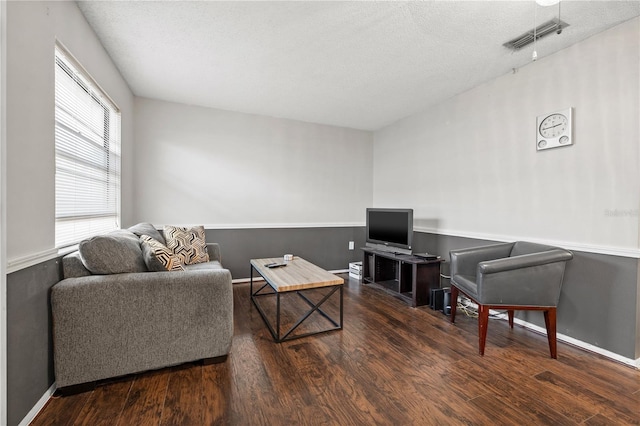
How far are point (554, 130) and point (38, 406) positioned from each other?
405 cm

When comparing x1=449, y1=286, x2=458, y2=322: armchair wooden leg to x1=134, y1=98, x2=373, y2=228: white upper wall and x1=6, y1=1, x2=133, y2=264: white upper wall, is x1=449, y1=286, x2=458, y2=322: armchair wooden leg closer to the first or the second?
x1=134, y1=98, x2=373, y2=228: white upper wall

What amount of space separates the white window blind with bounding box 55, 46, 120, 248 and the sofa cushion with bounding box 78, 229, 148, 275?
27cm

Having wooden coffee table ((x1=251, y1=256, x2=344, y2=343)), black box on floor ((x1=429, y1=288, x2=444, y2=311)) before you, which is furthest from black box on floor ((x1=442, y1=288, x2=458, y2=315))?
wooden coffee table ((x1=251, y1=256, x2=344, y2=343))

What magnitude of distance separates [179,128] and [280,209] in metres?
1.78

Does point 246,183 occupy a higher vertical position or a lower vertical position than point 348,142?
lower

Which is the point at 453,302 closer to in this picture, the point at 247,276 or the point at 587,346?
the point at 587,346

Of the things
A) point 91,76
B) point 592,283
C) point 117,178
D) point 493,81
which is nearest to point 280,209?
point 117,178

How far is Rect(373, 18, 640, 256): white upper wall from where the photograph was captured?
2045mm

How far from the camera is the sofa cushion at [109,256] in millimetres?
1690

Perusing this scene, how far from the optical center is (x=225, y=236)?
3955 millimetres

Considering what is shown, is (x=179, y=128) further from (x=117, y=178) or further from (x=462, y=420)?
(x=462, y=420)

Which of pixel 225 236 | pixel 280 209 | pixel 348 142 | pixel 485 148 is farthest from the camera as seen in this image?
pixel 348 142

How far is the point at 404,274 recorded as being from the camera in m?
3.39

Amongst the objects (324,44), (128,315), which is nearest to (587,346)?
(324,44)
